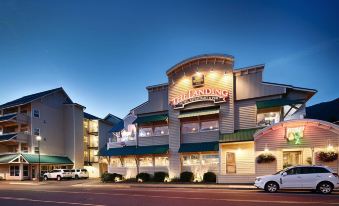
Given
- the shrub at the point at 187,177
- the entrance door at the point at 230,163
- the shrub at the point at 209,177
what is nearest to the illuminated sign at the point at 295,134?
the entrance door at the point at 230,163

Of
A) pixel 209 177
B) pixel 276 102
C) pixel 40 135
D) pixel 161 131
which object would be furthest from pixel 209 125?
pixel 40 135

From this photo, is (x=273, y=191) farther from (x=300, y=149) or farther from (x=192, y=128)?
(x=192, y=128)

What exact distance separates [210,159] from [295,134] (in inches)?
345

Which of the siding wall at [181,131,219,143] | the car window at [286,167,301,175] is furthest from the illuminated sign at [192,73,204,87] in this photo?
the car window at [286,167,301,175]

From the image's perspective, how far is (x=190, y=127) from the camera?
32.4m

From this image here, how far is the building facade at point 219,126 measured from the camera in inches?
996

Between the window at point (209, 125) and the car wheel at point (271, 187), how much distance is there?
1162 cm

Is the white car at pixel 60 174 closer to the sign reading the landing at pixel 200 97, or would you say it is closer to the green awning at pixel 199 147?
the green awning at pixel 199 147

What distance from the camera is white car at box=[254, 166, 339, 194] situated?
17.9 metres

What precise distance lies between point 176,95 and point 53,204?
19686mm

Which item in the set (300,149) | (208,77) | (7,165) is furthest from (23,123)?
(300,149)

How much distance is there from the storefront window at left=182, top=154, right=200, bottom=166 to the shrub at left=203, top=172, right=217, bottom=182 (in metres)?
2.39

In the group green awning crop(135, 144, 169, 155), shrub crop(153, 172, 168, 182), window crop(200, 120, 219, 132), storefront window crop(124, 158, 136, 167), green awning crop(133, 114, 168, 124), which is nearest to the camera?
window crop(200, 120, 219, 132)

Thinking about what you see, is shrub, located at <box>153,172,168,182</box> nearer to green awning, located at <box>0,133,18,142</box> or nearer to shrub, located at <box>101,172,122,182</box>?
shrub, located at <box>101,172,122,182</box>
